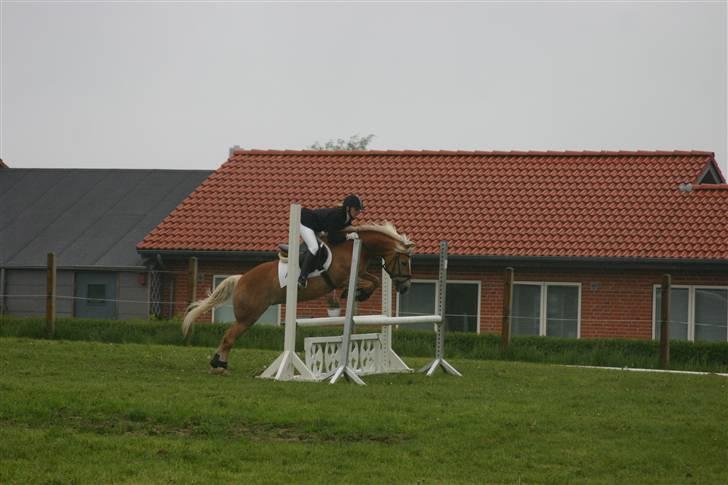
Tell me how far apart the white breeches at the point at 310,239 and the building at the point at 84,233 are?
53.5 feet

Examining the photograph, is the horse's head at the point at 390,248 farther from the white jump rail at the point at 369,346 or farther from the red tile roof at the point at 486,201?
the red tile roof at the point at 486,201

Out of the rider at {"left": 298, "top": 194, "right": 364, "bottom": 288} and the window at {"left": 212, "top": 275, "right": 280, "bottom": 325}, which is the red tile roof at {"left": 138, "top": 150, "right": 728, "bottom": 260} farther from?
the rider at {"left": 298, "top": 194, "right": 364, "bottom": 288}

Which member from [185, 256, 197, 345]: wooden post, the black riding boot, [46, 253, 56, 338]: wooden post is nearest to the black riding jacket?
the black riding boot

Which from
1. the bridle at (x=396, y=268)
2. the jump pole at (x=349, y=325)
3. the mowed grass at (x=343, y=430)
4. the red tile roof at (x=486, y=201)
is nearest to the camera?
the mowed grass at (x=343, y=430)

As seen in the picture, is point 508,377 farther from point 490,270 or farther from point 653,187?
point 653,187

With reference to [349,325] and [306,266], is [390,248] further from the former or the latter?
[349,325]

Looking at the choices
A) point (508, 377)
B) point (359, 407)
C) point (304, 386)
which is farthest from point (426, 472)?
point (508, 377)

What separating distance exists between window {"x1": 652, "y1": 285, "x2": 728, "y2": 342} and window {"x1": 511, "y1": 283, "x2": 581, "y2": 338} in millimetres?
1885

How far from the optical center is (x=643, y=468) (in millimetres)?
10148

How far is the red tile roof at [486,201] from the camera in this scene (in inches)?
1148

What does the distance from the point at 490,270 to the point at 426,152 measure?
613 centimetres

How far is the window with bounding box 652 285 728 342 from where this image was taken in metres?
28.0

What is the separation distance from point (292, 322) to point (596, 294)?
14816mm

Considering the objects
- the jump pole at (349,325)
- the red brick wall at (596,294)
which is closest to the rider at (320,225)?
the jump pole at (349,325)
